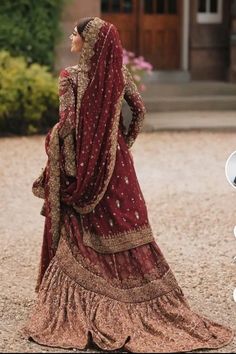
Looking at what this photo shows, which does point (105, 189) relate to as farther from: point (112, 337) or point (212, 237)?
point (212, 237)

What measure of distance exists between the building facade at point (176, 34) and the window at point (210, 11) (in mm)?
16

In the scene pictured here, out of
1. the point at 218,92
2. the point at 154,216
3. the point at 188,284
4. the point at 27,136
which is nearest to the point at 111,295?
the point at 188,284

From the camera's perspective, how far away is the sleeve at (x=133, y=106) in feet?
16.0

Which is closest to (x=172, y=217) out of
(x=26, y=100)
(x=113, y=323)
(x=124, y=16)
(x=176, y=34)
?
(x=113, y=323)

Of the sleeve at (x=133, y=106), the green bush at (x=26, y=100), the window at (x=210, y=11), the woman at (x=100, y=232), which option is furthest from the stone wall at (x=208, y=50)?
the woman at (x=100, y=232)

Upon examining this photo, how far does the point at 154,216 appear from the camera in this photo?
26.7ft

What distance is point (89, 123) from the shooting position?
15.6 ft

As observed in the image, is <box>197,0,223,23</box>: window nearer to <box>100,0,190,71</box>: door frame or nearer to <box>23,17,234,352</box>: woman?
<box>100,0,190,71</box>: door frame

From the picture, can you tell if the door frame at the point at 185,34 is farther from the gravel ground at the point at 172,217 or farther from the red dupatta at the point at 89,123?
the red dupatta at the point at 89,123

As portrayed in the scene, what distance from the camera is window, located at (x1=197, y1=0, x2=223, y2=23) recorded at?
16.3 metres

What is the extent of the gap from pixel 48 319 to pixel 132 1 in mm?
11782

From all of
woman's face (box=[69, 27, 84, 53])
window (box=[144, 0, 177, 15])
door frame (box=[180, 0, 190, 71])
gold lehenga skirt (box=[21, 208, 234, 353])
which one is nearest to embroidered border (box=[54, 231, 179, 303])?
gold lehenga skirt (box=[21, 208, 234, 353])

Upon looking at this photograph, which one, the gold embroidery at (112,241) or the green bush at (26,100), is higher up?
the gold embroidery at (112,241)

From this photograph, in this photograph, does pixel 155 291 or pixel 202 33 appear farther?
pixel 202 33
